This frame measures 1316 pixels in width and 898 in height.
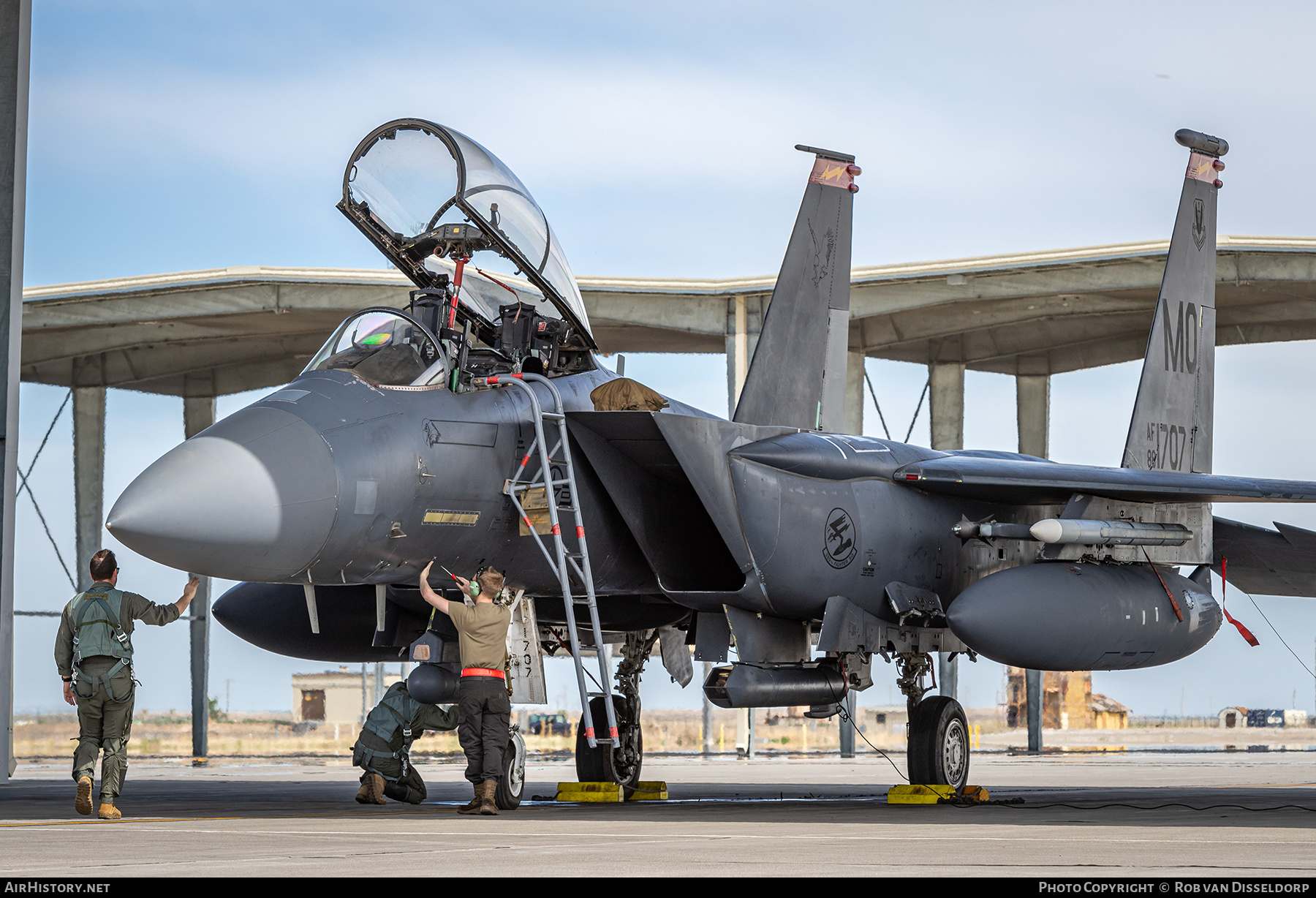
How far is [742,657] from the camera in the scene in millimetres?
10203

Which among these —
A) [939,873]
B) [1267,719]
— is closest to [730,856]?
[939,873]

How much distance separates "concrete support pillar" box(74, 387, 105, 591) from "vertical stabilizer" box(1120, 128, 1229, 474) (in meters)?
19.4

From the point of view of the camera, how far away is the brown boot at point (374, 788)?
10062 mm

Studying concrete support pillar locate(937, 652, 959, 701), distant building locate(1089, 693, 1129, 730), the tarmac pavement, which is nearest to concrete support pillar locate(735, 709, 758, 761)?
concrete support pillar locate(937, 652, 959, 701)

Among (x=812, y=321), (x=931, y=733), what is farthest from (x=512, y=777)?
(x=812, y=321)

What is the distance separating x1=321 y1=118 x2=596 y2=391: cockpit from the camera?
870 centimetres

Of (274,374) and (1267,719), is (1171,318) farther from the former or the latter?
(1267,719)

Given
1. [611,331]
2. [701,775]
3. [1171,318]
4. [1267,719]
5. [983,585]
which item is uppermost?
[611,331]

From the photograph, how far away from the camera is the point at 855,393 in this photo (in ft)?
78.8

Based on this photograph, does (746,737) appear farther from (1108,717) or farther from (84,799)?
(1108,717)

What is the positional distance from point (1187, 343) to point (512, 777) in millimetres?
7549

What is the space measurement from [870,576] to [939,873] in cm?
568

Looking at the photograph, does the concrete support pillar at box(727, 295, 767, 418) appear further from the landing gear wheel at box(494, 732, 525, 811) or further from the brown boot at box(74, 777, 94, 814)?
the brown boot at box(74, 777, 94, 814)

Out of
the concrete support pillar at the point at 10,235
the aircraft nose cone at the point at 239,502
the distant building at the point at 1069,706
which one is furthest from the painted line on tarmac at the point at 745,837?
the distant building at the point at 1069,706
